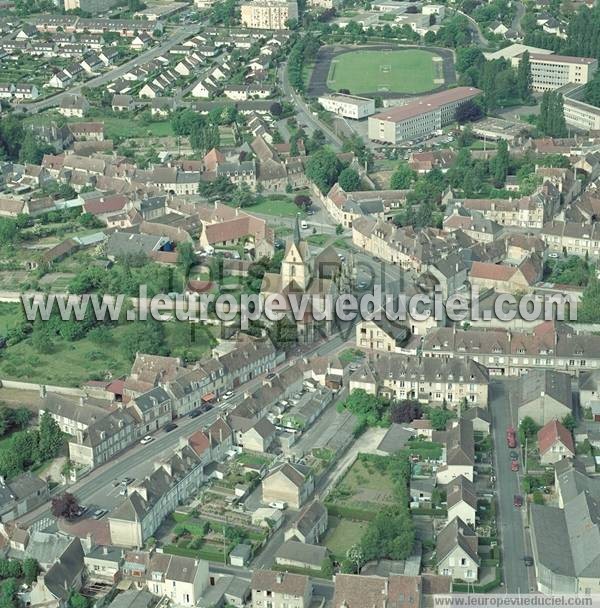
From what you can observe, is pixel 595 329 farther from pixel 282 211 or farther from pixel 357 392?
pixel 282 211

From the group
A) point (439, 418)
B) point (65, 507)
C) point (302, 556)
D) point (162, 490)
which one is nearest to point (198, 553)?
point (162, 490)

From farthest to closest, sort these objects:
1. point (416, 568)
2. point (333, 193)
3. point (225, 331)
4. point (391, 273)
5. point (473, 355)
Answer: point (333, 193) → point (391, 273) → point (225, 331) → point (473, 355) → point (416, 568)

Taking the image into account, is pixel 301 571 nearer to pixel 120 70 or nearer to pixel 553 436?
pixel 553 436

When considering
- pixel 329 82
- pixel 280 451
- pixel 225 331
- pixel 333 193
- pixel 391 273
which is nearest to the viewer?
pixel 280 451

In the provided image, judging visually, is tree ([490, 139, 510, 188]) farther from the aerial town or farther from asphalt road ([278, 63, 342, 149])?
asphalt road ([278, 63, 342, 149])

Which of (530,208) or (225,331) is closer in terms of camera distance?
(225,331)

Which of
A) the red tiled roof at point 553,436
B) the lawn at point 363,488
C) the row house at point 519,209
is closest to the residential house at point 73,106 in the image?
the row house at point 519,209

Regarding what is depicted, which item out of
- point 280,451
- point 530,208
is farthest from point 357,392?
point 530,208
